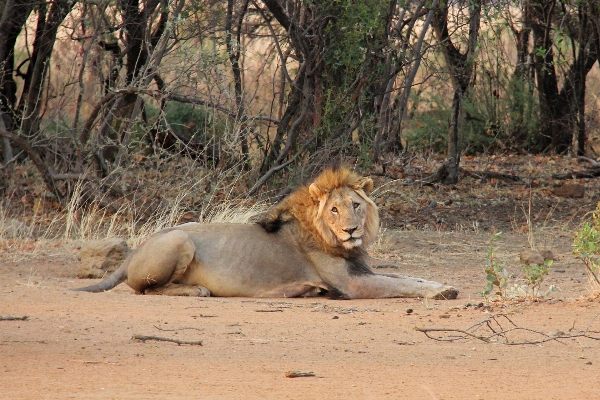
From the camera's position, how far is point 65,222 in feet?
38.7

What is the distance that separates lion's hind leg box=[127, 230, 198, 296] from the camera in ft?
25.2

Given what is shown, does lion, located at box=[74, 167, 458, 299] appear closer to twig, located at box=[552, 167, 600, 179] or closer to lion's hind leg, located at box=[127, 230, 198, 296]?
lion's hind leg, located at box=[127, 230, 198, 296]

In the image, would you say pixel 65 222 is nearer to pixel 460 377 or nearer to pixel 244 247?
pixel 244 247

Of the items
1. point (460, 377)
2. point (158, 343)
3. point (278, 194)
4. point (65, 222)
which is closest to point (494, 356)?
point (460, 377)

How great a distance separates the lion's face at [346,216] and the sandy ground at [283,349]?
0.57 m

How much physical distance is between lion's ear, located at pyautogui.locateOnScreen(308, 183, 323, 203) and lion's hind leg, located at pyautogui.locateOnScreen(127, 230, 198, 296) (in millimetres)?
1111

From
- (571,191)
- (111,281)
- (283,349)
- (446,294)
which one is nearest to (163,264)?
(111,281)

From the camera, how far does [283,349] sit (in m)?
5.27

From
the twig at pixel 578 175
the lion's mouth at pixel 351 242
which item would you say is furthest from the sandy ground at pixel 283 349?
the twig at pixel 578 175

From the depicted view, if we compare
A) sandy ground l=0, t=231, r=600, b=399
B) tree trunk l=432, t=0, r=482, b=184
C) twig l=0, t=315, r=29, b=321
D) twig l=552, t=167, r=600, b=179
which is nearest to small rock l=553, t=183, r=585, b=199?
twig l=552, t=167, r=600, b=179

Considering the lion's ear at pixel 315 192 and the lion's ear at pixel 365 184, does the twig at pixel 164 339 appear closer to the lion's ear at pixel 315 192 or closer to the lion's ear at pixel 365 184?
the lion's ear at pixel 315 192

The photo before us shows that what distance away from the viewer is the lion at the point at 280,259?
7691 mm

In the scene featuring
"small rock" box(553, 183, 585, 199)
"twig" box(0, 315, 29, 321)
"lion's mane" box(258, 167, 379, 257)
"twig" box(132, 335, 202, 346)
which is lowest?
"twig" box(0, 315, 29, 321)

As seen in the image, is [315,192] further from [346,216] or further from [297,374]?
[297,374]
